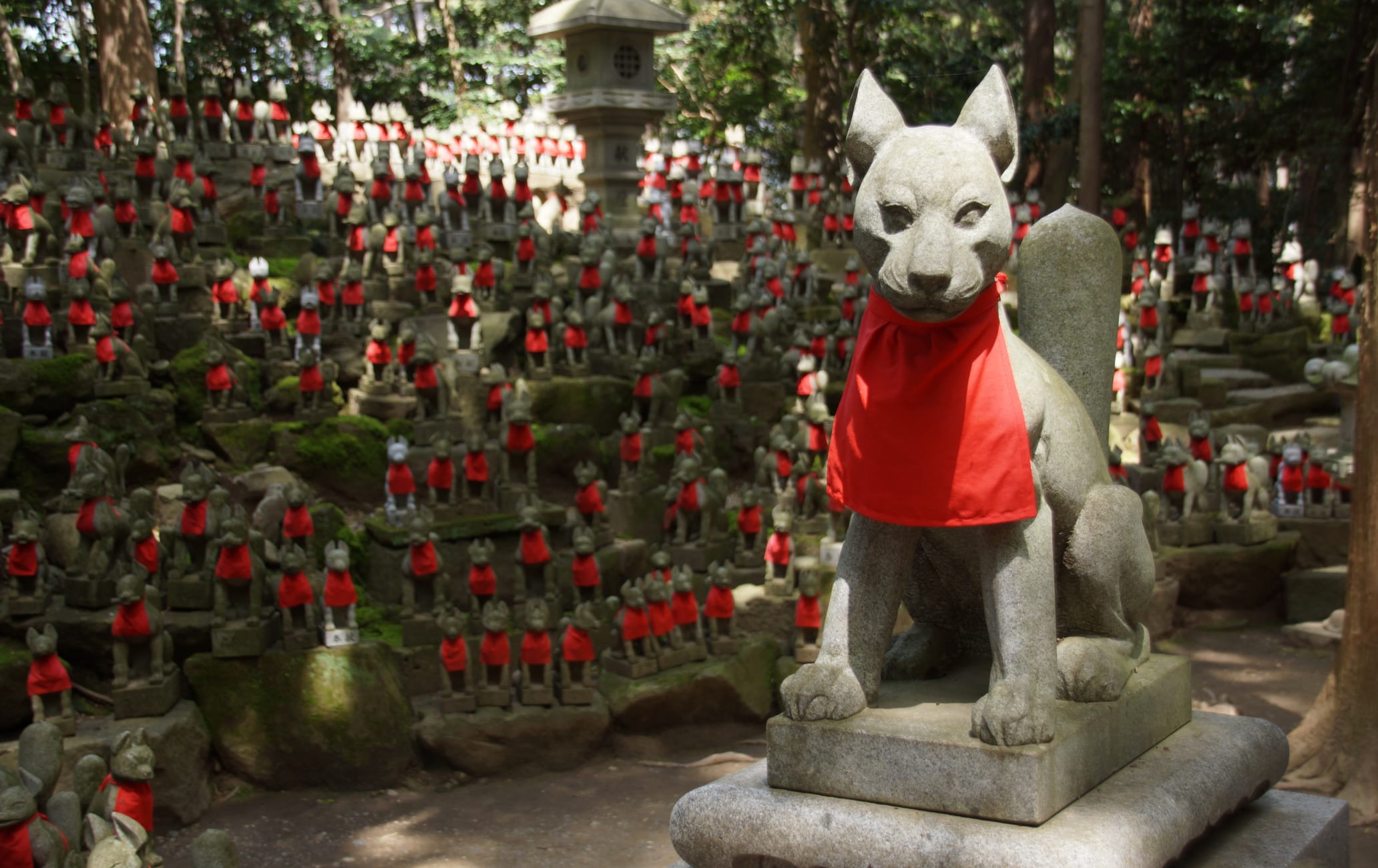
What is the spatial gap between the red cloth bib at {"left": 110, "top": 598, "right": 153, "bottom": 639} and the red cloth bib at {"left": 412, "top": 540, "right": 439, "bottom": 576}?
1.59m

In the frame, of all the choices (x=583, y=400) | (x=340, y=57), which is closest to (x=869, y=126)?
(x=583, y=400)

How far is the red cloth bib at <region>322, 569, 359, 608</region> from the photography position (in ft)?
22.7

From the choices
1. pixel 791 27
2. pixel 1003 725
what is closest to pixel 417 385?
pixel 1003 725

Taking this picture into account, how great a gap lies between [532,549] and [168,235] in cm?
445

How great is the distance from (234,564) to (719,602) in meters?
2.67

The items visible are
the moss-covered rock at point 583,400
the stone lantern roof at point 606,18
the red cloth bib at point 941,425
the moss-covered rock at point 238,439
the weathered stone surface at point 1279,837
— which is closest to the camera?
the red cloth bib at point 941,425

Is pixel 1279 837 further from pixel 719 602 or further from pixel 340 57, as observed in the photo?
pixel 340 57

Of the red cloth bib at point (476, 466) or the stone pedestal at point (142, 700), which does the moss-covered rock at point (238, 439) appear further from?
the stone pedestal at point (142, 700)

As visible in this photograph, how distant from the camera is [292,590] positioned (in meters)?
6.82

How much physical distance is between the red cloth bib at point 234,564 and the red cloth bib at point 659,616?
85.1 inches

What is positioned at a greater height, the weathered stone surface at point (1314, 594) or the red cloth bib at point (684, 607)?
the red cloth bib at point (684, 607)

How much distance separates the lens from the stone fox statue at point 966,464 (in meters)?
2.41

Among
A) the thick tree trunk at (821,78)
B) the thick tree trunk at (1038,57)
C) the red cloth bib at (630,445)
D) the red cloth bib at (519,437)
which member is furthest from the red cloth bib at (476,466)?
the thick tree trunk at (821,78)

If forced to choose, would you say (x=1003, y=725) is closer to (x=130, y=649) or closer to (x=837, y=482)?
(x=837, y=482)
